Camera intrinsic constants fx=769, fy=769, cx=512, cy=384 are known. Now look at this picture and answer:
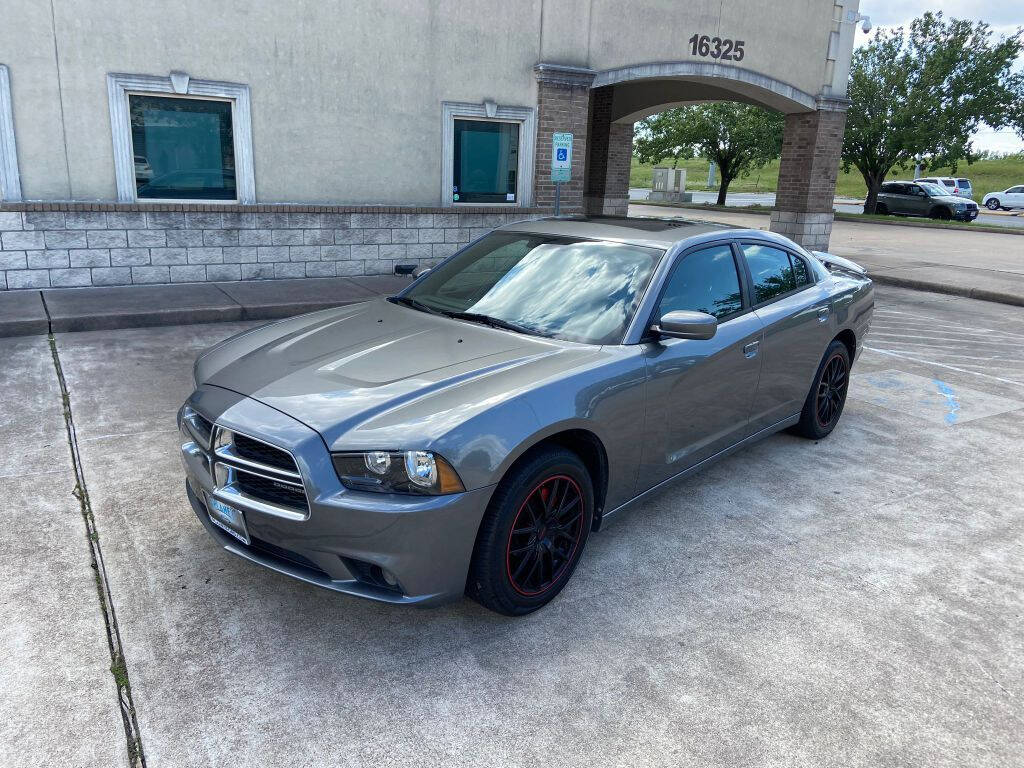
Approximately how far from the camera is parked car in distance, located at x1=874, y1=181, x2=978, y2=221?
32094mm

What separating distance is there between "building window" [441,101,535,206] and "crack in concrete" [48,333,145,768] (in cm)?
763

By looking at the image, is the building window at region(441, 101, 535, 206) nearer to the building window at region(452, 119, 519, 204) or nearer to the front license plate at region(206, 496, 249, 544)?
the building window at region(452, 119, 519, 204)

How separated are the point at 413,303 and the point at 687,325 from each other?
5.50ft

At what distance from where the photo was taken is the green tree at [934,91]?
30062mm

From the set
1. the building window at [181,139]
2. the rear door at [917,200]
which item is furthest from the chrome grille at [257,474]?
the rear door at [917,200]

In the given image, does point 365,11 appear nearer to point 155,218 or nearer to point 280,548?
point 155,218

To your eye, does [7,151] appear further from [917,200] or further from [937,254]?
[917,200]

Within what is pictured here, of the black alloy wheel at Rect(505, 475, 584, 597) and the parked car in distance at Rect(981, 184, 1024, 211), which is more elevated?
the parked car in distance at Rect(981, 184, 1024, 211)

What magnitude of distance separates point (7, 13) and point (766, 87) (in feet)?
38.7

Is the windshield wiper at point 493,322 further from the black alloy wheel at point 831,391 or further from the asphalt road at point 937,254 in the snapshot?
the asphalt road at point 937,254

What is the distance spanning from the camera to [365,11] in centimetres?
1036

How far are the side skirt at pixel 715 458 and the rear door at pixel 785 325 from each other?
0.05m

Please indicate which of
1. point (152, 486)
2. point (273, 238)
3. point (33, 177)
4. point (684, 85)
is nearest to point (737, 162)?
point (684, 85)

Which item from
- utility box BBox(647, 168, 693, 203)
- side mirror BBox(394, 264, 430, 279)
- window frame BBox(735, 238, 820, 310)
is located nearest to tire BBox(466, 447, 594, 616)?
window frame BBox(735, 238, 820, 310)
